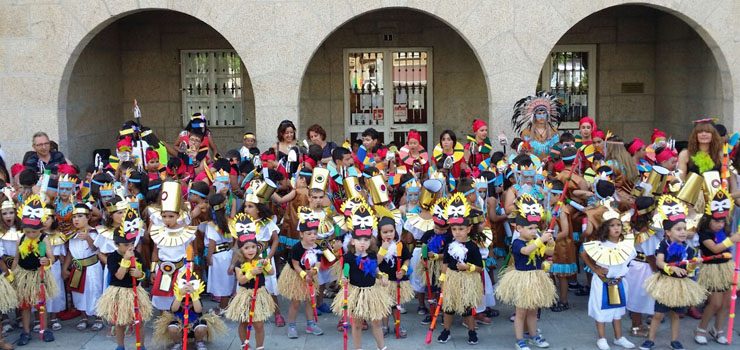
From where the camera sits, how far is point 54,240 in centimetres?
836

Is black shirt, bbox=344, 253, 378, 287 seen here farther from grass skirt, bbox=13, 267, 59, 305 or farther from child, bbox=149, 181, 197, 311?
grass skirt, bbox=13, 267, 59, 305

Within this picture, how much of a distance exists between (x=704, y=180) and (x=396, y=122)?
6.85 meters

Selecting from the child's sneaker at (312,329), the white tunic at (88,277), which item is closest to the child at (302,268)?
the child's sneaker at (312,329)

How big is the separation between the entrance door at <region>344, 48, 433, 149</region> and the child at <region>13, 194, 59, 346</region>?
701 centimetres

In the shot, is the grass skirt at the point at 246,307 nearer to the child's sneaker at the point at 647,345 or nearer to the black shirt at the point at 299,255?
the black shirt at the point at 299,255

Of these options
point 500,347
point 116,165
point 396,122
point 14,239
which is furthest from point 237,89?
point 500,347

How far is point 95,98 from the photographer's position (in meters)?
13.6

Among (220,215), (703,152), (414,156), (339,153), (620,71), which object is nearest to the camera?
(220,215)

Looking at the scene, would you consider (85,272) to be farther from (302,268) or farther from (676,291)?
(676,291)

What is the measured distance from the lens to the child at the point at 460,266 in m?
7.68

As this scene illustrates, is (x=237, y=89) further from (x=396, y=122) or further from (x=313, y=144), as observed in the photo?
(x=313, y=144)

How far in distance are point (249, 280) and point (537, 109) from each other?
15.9 feet

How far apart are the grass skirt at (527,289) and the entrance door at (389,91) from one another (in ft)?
23.0

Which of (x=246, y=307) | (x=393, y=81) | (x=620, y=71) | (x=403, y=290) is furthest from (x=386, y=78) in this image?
(x=246, y=307)
